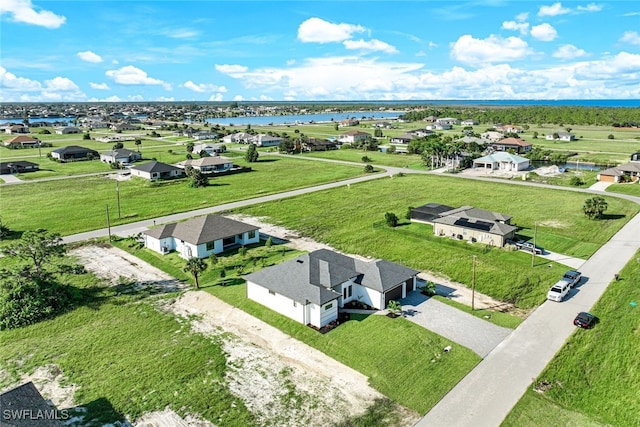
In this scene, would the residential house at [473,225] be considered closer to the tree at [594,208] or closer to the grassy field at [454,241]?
the grassy field at [454,241]

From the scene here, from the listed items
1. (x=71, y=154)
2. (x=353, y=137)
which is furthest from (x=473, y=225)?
(x=71, y=154)

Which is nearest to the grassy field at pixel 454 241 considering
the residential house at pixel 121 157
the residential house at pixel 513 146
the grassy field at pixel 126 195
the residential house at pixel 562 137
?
the grassy field at pixel 126 195

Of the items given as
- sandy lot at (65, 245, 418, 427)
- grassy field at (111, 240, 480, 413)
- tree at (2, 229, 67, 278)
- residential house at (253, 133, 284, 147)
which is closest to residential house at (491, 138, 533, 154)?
residential house at (253, 133, 284, 147)

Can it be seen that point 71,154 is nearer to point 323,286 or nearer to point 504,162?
point 323,286

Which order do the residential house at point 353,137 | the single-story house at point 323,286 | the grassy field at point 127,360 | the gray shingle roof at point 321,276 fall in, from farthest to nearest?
the residential house at point 353,137 → the gray shingle roof at point 321,276 → the single-story house at point 323,286 → the grassy field at point 127,360

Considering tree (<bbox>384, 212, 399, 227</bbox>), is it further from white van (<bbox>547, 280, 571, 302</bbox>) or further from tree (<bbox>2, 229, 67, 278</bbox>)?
tree (<bbox>2, 229, 67, 278</bbox>)

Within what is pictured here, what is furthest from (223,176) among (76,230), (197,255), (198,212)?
(197,255)

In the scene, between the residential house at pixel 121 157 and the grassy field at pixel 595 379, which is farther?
the residential house at pixel 121 157

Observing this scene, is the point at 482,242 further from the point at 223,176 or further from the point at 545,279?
the point at 223,176
